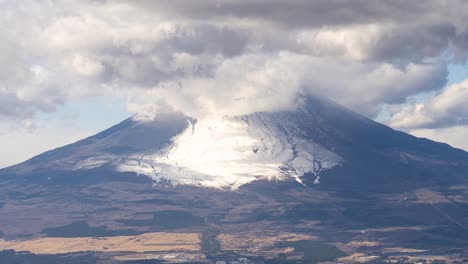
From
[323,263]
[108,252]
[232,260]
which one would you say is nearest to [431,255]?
[323,263]

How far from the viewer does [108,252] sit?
198000 mm

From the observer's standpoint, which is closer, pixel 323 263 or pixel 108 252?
pixel 323 263

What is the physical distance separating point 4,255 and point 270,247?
64107 millimetres

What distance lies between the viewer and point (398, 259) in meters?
184

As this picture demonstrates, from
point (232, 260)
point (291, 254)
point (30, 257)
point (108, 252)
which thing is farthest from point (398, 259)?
point (30, 257)

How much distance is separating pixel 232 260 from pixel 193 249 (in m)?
19.6

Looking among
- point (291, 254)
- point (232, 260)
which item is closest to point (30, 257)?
→ point (232, 260)

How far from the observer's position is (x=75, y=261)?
185m

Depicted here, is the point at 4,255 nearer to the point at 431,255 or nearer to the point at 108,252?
the point at 108,252

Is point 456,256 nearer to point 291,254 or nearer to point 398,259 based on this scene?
point 398,259

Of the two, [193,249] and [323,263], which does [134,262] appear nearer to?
[193,249]

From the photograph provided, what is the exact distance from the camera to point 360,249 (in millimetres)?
195875

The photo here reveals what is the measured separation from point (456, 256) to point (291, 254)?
3818 centimetres

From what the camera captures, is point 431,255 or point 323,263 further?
point 431,255
